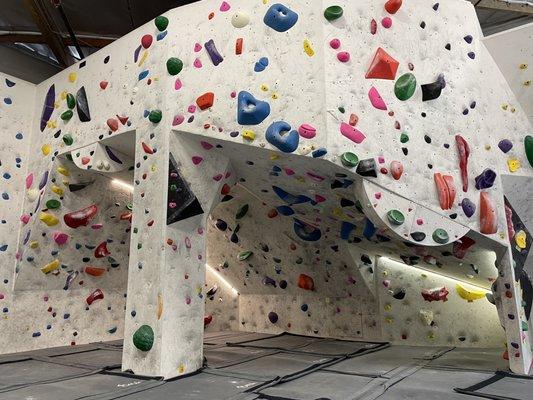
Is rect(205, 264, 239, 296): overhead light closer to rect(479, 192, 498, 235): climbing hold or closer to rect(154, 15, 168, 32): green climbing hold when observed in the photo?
rect(154, 15, 168, 32): green climbing hold

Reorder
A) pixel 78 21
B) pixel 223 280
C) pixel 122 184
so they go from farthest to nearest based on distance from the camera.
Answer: pixel 223 280
pixel 78 21
pixel 122 184

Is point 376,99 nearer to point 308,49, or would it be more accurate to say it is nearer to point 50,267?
point 308,49

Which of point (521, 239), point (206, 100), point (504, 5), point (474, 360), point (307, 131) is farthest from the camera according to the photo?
point (504, 5)

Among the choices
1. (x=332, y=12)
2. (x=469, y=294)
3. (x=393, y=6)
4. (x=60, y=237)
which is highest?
(x=393, y=6)

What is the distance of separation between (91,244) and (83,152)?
1.26m

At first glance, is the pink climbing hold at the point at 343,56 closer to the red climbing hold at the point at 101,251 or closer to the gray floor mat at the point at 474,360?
the gray floor mat at the point at 474,360

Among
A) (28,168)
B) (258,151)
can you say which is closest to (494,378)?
(258,151)

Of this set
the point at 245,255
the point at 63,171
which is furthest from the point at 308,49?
the point at 245,255

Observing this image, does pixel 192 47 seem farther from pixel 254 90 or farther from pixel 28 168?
pixel 28 168

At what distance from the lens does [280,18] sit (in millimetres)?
3557

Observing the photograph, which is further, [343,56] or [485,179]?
[485,179]

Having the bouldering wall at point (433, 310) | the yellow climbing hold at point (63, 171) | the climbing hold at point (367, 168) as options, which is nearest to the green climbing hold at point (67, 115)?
the yellow climbing hold at point (63, 171)

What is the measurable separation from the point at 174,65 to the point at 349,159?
5.75 ft

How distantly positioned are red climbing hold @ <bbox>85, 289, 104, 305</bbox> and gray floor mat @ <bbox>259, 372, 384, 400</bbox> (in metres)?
3.08
